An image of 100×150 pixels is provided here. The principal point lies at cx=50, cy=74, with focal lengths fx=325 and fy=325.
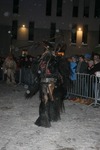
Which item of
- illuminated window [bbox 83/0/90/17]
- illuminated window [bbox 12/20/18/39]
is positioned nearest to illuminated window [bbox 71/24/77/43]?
illuminated window [bbox 83/0/90/17]

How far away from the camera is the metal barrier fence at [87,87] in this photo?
1173 centimetres

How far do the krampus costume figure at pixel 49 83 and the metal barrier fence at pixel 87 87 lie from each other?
10.3 feet

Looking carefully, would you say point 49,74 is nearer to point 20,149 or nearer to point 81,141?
point 81,141

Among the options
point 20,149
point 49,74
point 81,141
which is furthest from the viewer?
point 49,74

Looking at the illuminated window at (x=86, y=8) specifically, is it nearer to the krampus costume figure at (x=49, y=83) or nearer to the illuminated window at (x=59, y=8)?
the illuminated window at (x=59, y=8)

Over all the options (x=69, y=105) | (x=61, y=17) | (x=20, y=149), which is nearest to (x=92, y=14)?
(x=61, y=17)

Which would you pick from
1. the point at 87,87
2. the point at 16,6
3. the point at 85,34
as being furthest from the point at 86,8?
the point at 87,87

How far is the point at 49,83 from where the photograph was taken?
27.2ft

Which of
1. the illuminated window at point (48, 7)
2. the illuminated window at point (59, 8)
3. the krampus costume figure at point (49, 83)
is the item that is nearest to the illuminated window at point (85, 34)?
the illuminated window at point (59, 8)

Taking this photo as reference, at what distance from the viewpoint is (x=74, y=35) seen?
131 ft

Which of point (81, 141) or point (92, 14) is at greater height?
point (92, 14)

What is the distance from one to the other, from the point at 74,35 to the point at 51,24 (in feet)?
10.2

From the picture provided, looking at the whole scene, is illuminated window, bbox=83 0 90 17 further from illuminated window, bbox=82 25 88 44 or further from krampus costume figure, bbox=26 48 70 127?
krampus costume figure, bbox=26 48 70 127

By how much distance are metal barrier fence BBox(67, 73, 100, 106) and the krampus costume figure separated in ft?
10.3
